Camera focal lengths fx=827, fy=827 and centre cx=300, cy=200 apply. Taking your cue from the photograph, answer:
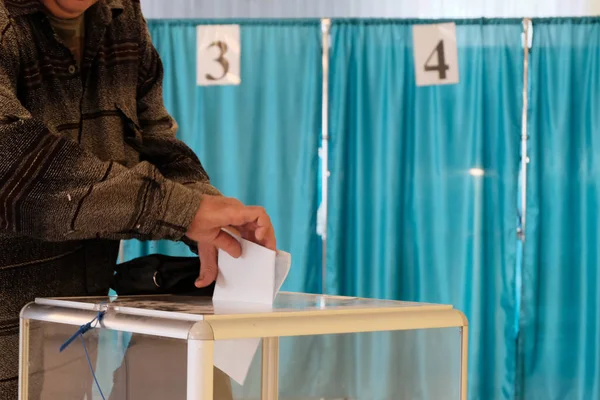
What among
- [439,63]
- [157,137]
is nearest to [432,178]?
[439,63]

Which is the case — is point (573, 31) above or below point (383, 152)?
above

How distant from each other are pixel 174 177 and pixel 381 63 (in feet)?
10.0

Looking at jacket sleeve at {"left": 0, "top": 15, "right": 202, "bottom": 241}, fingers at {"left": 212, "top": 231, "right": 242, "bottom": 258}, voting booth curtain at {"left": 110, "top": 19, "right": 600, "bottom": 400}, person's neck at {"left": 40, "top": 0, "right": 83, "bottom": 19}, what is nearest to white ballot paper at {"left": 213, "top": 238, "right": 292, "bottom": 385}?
fingers at {"left": 212, "top": 231, "right": 242, "bottom": 258}

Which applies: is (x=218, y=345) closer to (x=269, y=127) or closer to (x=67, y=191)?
(x=67, y=191)

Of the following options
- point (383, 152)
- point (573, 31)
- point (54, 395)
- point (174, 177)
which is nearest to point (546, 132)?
point (573, 31)

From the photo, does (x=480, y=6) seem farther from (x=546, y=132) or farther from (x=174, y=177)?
(x=174, y=177)

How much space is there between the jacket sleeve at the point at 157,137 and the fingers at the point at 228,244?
23 centimetres

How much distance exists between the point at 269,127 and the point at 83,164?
331cm

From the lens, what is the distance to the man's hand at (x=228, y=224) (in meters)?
1.02

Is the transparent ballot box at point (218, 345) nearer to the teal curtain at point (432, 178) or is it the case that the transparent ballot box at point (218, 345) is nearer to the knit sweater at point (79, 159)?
the knit sweater at point (79, 159)

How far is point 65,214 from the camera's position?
975mm

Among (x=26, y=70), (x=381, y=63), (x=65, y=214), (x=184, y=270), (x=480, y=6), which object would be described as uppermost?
(x=480, y=6)

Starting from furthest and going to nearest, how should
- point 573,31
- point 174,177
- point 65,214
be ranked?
point 573,31, point 174,177, point 65,214

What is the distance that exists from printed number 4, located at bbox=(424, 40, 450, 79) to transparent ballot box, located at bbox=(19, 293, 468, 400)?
3178mm
